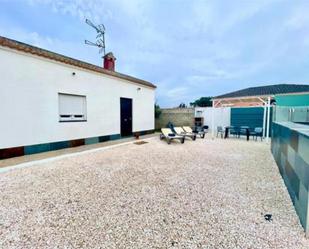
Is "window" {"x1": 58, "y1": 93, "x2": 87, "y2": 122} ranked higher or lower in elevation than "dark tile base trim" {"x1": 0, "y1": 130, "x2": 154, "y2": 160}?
higher

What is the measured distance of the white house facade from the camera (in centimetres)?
611

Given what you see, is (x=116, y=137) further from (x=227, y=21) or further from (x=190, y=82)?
(x=190, y=82)

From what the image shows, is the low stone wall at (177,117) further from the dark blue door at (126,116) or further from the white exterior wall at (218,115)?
the dark blue door at (126,116)

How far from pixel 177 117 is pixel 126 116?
614 centimetres

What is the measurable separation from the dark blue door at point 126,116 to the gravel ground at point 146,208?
19.7ft

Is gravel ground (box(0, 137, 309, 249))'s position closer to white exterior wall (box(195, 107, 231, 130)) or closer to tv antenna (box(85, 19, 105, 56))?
white exterior wall (box(195, 107, 231, 130))

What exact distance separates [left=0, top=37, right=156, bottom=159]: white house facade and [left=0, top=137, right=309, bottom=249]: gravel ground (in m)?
2.26

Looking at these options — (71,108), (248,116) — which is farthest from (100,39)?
(248,116)

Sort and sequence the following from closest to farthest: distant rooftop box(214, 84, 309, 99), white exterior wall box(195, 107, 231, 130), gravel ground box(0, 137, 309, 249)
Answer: gravel ground box(0, 137, 309, 249) < white exterior wall box(195, 107, 231, 130) < distant rooftop box(214, 84, 309, 99)

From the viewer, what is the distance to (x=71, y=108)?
27.1 feet

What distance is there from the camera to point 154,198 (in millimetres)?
3379

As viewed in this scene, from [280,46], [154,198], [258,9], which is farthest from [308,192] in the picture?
[280,46]

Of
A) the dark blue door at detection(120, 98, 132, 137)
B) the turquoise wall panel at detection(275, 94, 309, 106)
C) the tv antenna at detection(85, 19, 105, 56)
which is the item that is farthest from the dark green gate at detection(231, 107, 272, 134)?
the tv antenna at detection(85, 19, 105, 56)

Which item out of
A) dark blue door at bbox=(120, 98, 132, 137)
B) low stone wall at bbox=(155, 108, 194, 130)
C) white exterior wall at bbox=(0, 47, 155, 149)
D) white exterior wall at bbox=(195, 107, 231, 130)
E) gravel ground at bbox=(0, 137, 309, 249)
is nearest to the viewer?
gravel ground at bbox=(0, 137, 309, 249)
